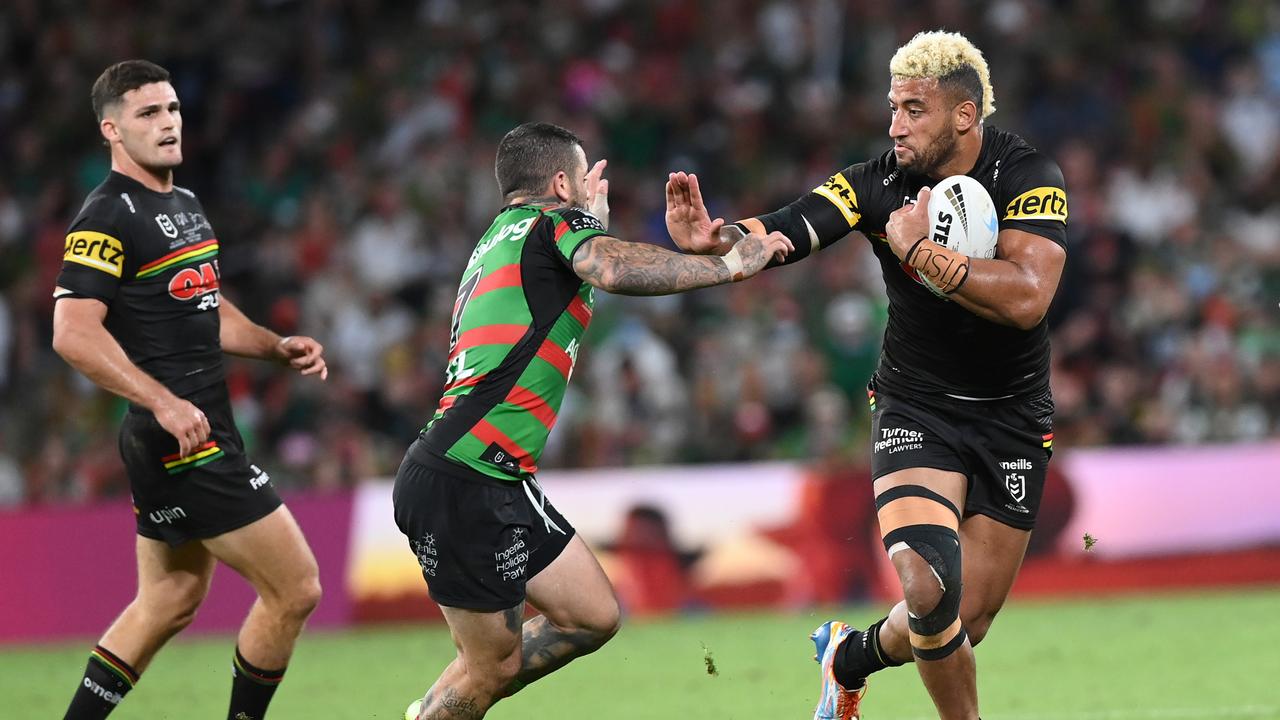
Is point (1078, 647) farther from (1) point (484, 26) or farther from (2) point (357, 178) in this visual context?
(1) point (484, 26)

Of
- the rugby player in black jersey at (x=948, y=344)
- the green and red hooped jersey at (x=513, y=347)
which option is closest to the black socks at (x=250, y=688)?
the green and red hooped jersey at (x=513, y=347)

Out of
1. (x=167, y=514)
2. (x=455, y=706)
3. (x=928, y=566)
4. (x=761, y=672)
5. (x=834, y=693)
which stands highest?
(x=167, y=514)

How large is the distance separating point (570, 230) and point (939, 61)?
163 centimetres

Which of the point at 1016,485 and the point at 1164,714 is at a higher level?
the point at 1016,485

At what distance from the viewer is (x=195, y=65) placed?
1725 cm

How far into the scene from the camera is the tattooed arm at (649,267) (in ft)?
18.5

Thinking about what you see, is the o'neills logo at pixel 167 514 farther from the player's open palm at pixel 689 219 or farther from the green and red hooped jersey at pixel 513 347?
the player's open palm at pixel 689 219

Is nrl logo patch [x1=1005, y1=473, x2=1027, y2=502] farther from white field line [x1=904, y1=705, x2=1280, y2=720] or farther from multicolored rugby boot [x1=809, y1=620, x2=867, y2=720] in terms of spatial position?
white field line [x1=904, y1=705, x2=1280, y2=720]

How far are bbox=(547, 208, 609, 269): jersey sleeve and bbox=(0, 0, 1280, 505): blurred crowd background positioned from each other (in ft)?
24.5

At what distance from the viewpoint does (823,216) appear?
636cm

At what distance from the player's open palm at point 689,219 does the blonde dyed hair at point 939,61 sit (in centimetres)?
91

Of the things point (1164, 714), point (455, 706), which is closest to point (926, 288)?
point (455, 706)

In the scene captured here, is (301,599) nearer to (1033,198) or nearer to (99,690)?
(99,690)

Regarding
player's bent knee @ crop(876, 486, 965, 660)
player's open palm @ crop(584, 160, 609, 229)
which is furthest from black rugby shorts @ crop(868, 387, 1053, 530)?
player's open palm @ crop(584, 160, 609, 229)
